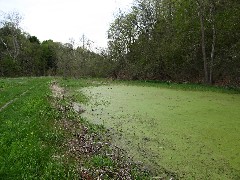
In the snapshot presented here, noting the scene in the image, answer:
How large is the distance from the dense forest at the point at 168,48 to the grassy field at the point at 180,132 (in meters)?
9.29

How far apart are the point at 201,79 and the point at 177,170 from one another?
1940 centimetres

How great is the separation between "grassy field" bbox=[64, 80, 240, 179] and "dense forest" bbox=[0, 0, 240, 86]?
929cm

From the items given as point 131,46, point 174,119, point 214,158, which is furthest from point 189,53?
point 214,158

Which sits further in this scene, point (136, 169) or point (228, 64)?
point (228, 64)

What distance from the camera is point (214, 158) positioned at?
19.8 feet

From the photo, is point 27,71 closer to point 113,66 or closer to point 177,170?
point 113,66

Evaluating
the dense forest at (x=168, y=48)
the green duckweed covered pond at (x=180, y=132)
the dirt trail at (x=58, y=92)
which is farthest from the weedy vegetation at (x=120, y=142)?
the dense forest at (x=168, y=48)

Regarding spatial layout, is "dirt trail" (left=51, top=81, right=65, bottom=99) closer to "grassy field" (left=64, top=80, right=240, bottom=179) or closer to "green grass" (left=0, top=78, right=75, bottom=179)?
"grassy field" (left=64, top=80, right=240, bottom=179)

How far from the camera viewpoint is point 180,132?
8023mm

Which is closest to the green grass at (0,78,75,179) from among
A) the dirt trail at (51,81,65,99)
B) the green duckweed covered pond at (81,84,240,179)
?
the green duckweed covered pond at (81,84,240,179)

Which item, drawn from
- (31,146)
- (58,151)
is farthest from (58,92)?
(58,151)

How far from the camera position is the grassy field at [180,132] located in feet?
18.8

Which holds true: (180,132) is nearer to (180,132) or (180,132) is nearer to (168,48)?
(180,132)

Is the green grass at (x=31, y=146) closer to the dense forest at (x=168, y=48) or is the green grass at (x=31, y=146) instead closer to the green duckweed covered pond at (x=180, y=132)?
the green duckweed covered pond at (x=180, y=132)
